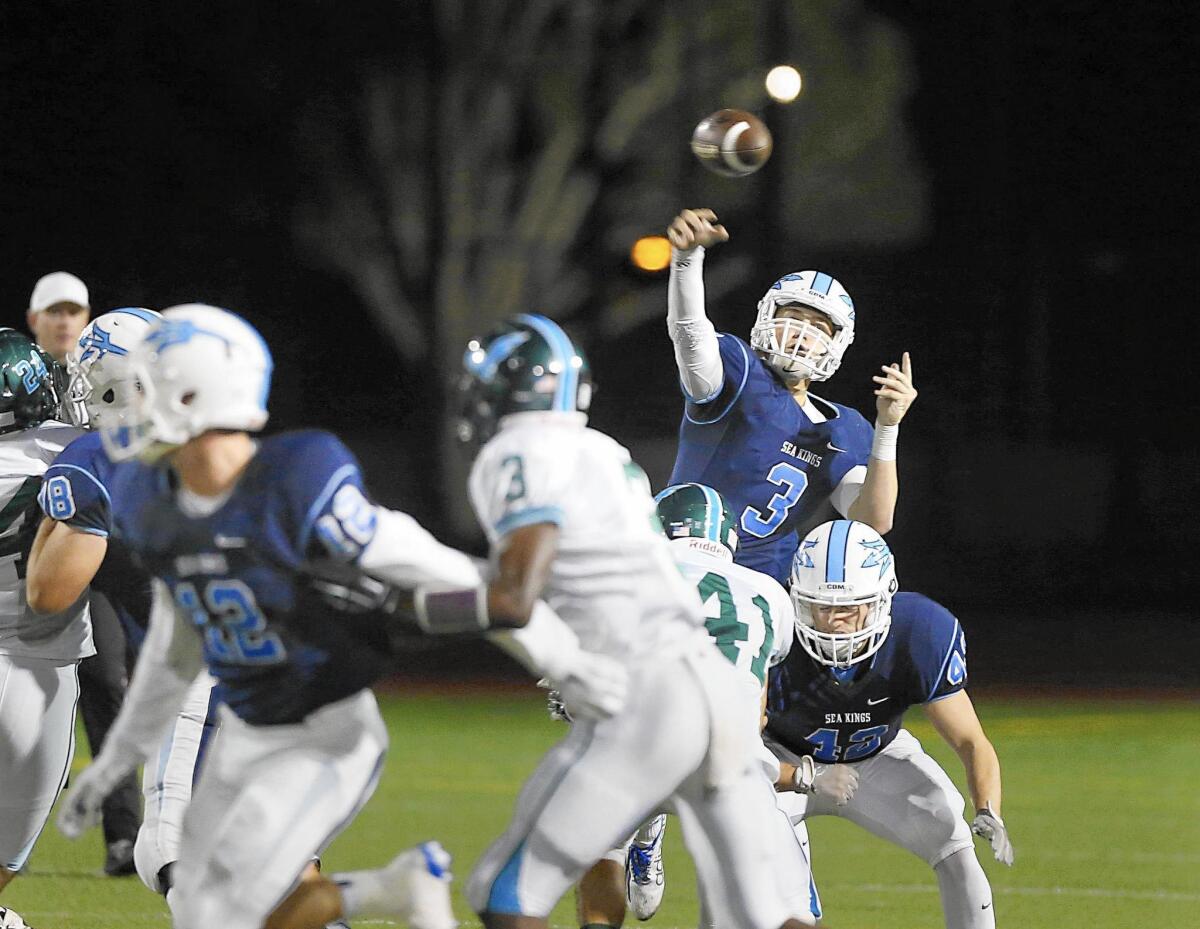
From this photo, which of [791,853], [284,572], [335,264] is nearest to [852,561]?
[791,853]

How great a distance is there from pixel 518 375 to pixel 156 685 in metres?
0.97

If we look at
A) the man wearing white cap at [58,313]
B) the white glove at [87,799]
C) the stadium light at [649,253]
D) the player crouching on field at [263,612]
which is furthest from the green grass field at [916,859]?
the stadium light at [649,253]

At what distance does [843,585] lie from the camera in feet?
15.7

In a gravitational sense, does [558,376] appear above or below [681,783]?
above

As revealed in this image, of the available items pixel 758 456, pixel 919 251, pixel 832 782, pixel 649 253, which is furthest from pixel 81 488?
pixel 919 251

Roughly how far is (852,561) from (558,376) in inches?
53.2

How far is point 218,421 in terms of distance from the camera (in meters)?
3.53

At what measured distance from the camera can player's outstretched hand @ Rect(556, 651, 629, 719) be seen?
3.49 metres

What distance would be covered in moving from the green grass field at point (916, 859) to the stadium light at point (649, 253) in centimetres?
1021

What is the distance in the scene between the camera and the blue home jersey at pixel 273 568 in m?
3.43

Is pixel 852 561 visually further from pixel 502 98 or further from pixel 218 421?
pixel 502 98

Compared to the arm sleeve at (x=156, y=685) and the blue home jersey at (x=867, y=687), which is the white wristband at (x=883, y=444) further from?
the arm sleeve at (x=156, y=685)

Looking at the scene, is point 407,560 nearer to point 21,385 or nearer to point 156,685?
point 156,685

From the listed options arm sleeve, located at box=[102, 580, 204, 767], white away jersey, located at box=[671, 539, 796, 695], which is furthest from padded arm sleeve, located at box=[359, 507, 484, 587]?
white away jersey, located at box=[671, 539, 796, 695]
